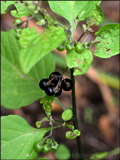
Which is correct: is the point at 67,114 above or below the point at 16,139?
above

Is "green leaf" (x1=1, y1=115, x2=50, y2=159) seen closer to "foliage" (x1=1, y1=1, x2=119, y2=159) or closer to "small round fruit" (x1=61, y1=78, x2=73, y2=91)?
"foliage" (x1=1, y1=1, x2=119, y2=159)

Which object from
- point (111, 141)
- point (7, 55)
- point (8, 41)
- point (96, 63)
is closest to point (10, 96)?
point (7, 55)

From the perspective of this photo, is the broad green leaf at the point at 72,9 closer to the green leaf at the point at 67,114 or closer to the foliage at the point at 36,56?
the foliage at the point at 36,56

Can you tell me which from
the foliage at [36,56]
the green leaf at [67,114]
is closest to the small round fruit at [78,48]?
the foliage at [36,56]

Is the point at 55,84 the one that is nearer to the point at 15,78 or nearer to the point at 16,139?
the point at 16,139

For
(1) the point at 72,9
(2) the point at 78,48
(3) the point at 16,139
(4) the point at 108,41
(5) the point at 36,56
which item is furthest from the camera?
(3) the point at 16,139

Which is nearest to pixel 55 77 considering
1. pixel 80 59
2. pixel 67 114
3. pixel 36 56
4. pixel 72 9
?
pixel 80 59

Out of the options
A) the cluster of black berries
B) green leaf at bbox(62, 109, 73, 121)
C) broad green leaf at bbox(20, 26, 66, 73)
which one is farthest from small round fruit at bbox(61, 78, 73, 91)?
broad green leaf at bbox(20, 26, 66, 73)
